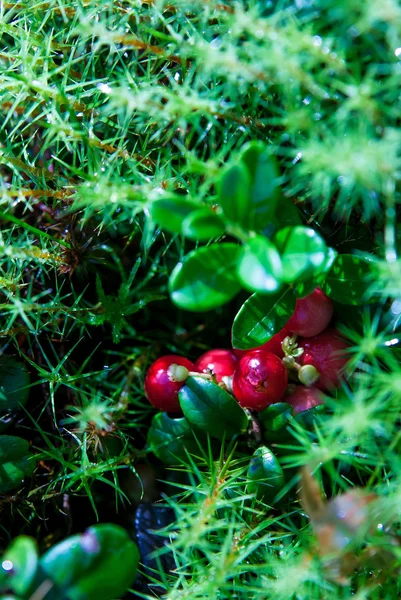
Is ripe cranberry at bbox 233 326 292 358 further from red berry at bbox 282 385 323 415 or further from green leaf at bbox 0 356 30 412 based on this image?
green leaf at bbox 0 356 30 412

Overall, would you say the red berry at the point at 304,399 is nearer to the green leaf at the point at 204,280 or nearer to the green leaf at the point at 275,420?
the green leaf at the point at 275,420

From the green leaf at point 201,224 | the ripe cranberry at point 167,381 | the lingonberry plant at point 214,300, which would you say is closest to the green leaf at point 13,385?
the lingonberry plant at point 214,300

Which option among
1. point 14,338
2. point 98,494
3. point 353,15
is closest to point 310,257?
point 353,15

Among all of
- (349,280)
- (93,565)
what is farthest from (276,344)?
(93,565)

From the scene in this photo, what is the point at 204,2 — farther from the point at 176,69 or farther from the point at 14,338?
the point at 14,338

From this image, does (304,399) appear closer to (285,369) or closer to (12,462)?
(285,369)

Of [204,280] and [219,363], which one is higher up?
[204,280]

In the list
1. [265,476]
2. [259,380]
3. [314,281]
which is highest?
[314,281]
